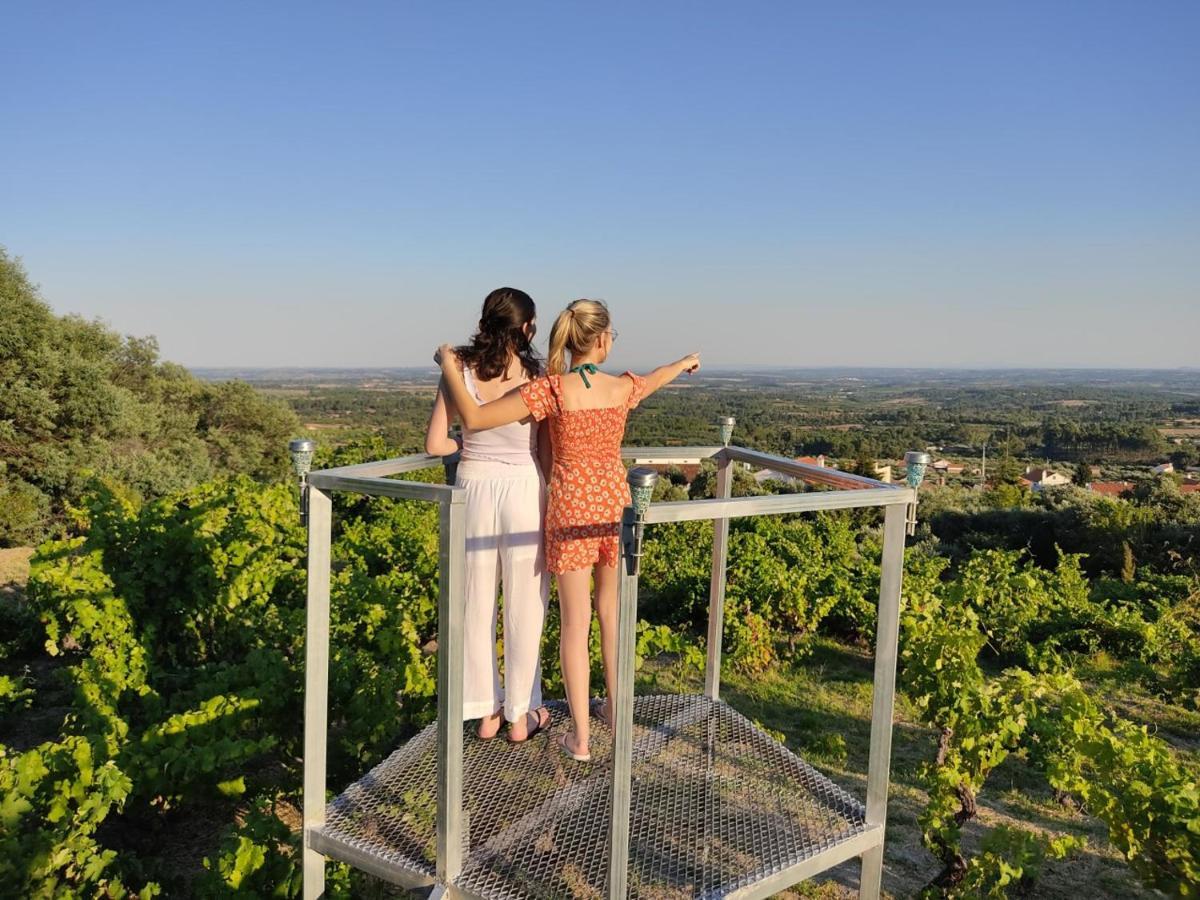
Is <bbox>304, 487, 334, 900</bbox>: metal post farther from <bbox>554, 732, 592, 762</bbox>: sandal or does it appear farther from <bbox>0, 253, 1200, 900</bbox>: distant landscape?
<bbox>554, 732, 592, 762</bbox>: sandal

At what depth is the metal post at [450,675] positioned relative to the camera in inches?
94.4

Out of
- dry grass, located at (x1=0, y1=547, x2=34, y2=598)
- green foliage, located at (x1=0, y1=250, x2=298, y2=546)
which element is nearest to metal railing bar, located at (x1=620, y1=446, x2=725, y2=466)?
dry grass, located at (x1=0, y1=547, x2=34, y2=598)

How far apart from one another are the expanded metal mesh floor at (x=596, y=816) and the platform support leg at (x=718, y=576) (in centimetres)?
51

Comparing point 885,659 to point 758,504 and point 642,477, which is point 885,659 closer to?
point 758,504

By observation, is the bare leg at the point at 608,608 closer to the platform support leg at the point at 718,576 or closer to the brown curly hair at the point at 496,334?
the platform support leg at the point at 718,576

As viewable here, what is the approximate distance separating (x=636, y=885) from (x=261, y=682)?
2.54 meters

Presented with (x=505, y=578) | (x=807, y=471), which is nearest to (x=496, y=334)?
(x=505, y=578)

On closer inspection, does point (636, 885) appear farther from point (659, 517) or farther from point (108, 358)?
point (108, 358)

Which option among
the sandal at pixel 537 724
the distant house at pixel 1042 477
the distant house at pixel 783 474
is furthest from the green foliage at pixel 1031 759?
the distant house at pixel 1042 477

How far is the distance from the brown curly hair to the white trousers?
0.37 meters

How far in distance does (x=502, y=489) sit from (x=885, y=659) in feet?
4.97

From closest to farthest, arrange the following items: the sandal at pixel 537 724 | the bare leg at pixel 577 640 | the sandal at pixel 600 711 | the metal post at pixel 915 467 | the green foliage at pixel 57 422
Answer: the metal post at pixel 915 467
the bare leg at pixel 577 640
the sandal at pixel 537 724
the sandal at pixel 600 711
the green foliage at pixel 57 422

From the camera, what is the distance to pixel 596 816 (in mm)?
3045

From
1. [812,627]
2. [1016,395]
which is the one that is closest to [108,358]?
[812,627]
